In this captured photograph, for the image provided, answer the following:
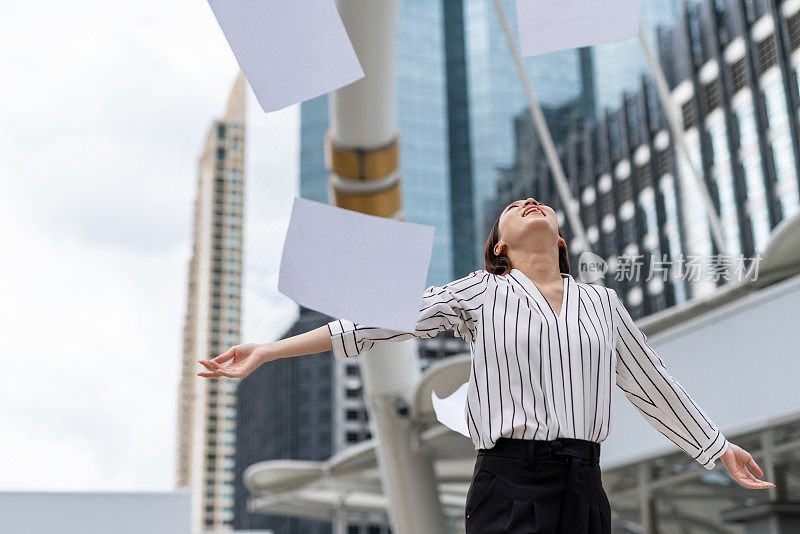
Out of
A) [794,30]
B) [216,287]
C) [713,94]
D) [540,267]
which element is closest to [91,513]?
[540,267]

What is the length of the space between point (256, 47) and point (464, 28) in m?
88.4

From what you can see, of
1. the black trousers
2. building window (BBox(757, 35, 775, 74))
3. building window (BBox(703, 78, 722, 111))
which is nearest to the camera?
the black trousers

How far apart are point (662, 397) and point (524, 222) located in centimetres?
49

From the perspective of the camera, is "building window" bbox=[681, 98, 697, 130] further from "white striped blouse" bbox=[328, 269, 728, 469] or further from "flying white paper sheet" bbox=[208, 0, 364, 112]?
"flying white paper sheet" bbox=[208, 0, 364, 112]

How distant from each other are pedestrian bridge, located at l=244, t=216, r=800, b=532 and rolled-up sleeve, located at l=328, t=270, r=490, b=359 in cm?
265

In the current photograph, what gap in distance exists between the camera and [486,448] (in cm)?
221

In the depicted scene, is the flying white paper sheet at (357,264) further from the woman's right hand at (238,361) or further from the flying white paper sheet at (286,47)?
the flying white paper sheet at (286,47)

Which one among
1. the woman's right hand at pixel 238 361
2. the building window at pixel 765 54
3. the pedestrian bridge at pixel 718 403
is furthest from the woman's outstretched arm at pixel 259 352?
the building window at pixel 765 54

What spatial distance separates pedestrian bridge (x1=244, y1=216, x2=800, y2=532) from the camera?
7504 mm

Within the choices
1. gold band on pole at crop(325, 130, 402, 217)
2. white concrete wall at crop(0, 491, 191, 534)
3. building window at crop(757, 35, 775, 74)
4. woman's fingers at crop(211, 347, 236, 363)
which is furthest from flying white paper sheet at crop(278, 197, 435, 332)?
building window at crop(757, 35, 775, 74)

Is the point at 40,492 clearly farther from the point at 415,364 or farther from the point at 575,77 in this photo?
the point at 575,77

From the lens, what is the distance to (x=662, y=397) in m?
2.41

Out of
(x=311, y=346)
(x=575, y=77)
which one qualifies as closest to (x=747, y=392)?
(x=311, y=346)

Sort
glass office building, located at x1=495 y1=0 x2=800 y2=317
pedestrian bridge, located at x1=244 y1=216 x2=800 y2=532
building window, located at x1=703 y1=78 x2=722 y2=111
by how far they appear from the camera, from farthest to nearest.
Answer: building window, located at x1=703 y1=78 x2=722 y2=111 → glass office building, located at x1=495 y1=0 x2=800 y2=317 → pedestrian bridge, located at x1=244 y1=216 x2=800 y2=532
